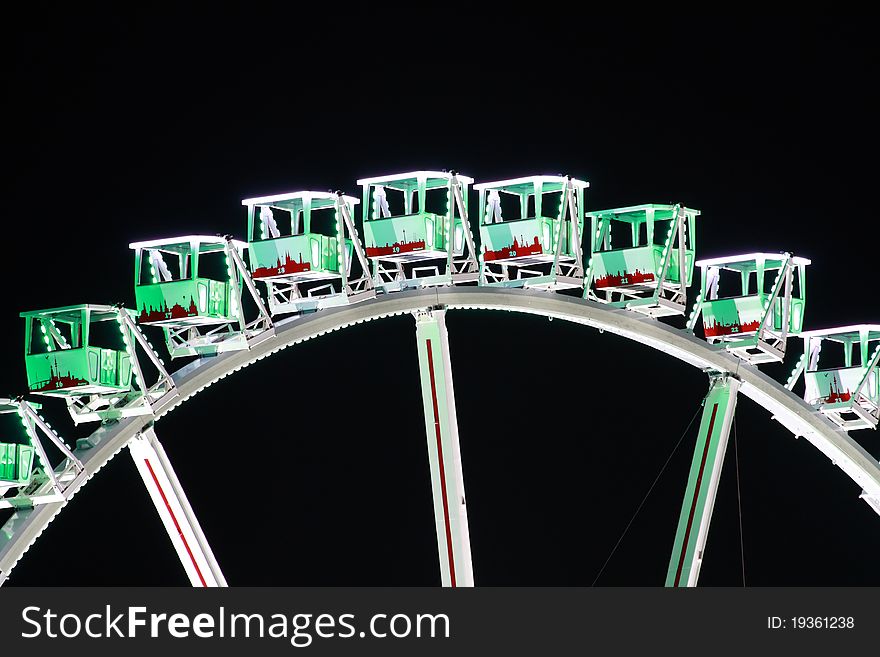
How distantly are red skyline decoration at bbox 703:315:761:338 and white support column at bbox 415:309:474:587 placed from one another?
5.63m

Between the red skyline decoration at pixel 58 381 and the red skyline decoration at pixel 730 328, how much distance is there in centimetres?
1209

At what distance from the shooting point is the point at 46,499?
3231cm

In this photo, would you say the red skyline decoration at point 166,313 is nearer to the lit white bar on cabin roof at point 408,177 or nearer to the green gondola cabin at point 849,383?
the lit white bar on cabin roof at point 408,177

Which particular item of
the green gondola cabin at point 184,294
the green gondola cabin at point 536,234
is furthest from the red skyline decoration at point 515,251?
the green gondola cabin at point 184,294

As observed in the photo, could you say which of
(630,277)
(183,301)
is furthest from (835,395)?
(183,301)

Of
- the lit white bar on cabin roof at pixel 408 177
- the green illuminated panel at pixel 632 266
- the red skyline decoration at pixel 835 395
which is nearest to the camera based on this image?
the lit white bar on cabin roof at pixel 408 177

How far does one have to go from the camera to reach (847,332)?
36.8 metres

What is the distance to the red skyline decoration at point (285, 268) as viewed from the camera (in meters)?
33.1

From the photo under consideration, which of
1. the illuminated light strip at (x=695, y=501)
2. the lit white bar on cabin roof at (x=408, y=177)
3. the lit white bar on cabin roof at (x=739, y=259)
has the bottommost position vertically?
the illuminated light strip at (x=695, y=501)

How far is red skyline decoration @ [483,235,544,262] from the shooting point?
109 ft

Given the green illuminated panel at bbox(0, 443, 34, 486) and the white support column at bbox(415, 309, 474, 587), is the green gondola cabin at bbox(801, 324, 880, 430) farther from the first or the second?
the green illuminated panel at bbox(0, 443, 34, 486)

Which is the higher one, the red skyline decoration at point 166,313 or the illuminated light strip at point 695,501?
the red skyline decoration at point 166,313

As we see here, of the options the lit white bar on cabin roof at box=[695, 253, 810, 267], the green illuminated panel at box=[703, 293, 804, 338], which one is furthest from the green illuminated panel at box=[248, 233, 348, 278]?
the green illuminated panel at box=[703, 293, 804, 338]
